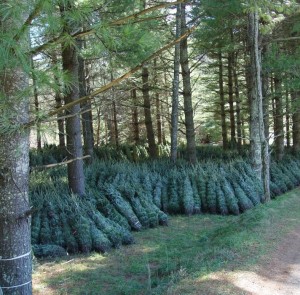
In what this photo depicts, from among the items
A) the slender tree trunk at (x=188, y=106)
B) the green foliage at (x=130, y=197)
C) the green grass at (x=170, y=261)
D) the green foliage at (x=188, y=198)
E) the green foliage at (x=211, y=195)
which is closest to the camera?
the green grass at (x=170, y=261)

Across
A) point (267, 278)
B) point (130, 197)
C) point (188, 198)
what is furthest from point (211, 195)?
point (267, 278)

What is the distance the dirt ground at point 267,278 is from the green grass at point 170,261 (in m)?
0.08

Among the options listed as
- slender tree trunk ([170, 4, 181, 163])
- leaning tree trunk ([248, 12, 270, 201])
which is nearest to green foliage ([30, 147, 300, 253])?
leaning tree trunk ([248, 12, 270, 201])

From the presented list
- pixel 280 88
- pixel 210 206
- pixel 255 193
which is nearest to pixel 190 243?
pixel 210 206

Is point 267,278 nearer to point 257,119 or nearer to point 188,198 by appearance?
point 188,198

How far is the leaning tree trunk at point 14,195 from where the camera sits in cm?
303

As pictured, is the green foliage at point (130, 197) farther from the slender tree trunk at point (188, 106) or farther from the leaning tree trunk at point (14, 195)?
the leaning tree trunk at point (14, 195)

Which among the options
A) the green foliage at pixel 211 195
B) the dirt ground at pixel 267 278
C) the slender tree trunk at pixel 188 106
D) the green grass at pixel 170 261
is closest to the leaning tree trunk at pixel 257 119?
the green foliage at pixel 211 195

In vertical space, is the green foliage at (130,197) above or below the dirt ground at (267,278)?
above

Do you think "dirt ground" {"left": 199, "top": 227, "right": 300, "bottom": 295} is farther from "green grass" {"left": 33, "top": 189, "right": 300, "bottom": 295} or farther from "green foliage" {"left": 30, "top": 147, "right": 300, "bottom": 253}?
"green foliage" {"left": 30, "top": 147, "right": 300, "bottom": 253}

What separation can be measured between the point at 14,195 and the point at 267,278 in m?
2.83

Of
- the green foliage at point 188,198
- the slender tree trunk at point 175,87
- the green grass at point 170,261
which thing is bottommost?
the green grass at point 170,261

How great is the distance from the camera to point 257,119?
9.50 meters

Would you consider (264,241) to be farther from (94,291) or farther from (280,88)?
(280,88)
